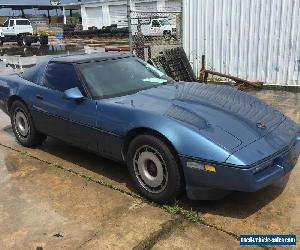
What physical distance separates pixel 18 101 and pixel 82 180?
1.90 metres

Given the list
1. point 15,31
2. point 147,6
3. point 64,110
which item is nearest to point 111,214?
point 64,110

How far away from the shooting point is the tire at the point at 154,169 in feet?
11.8

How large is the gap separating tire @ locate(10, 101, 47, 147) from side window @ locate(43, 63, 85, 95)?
691 millimetres

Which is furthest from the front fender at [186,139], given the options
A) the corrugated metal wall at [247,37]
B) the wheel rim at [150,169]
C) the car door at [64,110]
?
the corrugated metal wall at [247,37]

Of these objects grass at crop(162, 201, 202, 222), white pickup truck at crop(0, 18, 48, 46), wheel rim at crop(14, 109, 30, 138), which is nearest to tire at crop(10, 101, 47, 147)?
wheel rim at crop(14, 109, 30, 138)

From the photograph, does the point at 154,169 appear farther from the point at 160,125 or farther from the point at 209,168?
the point at 209,168

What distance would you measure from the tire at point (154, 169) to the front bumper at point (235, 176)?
135 millimetres

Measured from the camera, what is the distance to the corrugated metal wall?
8.83m

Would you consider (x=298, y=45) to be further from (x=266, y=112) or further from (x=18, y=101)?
(x=18, y=101)

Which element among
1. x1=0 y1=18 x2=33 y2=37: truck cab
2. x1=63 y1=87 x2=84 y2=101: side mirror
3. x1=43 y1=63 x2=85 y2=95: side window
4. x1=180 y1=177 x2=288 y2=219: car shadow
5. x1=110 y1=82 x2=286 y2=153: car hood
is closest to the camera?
x1=110 y1=82 x2=286 y2=153: car hood

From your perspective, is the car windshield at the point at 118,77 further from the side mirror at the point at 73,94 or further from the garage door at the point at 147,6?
the garage door at the point at 147,6

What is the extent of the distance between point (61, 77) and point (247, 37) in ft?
19.3

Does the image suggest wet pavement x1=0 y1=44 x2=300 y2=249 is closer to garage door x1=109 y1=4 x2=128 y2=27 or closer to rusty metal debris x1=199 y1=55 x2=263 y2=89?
rusty metal debris x1=199 y1=55 x2=263 y2=89

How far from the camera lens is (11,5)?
5281 centimetres
